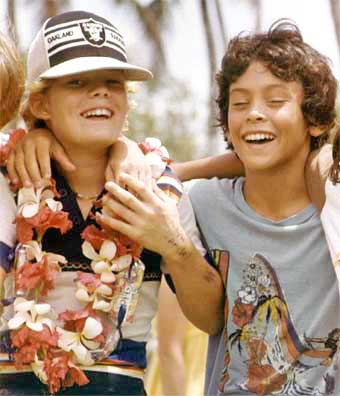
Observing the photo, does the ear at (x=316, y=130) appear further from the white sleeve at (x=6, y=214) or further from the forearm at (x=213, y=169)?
the white sleeve at (x=6, y=214)

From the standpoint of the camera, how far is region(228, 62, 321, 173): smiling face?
407 cm

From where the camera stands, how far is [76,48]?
390 cm

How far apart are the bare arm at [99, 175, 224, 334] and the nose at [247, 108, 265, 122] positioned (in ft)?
1.59

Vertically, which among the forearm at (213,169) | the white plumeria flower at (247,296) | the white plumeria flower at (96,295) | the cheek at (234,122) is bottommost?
the white plumeria flower at (247,296)

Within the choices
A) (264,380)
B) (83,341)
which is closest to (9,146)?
(83,341)

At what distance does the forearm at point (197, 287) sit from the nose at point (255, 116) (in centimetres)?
58

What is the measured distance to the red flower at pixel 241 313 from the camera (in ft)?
13.1

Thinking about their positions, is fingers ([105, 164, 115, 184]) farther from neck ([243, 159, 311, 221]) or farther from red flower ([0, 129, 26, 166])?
neck ([243, 159, 311, 221])

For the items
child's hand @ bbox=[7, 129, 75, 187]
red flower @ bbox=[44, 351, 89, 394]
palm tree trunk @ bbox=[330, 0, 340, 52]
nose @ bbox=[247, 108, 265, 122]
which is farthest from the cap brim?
palm tree trunk @ bbox=[330, 0, 340, 52]

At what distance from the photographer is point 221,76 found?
4.39 metres

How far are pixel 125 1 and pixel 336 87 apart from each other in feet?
47.1

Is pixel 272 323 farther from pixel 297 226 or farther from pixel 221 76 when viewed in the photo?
pixel 221 76

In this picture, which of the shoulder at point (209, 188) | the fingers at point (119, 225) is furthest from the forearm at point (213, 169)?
the fingers at point (119, 225)

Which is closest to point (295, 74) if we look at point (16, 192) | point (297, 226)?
point (297, 226)
